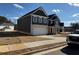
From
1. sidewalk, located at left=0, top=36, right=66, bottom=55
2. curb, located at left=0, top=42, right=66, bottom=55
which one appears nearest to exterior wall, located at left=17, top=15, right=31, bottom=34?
sidewalk, located at left=0, top=36, right=66, bottom=55

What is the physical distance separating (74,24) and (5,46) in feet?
6.37

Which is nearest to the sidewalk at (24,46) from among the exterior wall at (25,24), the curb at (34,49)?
the curb at (34,49)

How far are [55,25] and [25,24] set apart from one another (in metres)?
0.84

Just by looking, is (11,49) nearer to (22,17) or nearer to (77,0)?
(22,17)

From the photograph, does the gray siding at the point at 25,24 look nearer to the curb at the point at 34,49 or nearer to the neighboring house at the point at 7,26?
the neighboring house at the point at 7,26

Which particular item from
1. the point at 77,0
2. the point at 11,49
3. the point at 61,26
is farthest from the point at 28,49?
the point at 77,0

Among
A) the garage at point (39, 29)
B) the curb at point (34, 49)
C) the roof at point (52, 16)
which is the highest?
the roof at point (52, 16)

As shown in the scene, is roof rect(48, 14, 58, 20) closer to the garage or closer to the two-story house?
the two-story house

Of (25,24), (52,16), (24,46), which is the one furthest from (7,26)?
(52,16)

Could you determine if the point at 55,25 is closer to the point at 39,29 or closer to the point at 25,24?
the point at 39,29

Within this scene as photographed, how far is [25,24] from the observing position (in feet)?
24.0

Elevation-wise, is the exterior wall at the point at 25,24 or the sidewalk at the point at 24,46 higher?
the exterior wall at the point at 25,24

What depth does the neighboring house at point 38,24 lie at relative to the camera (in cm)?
719

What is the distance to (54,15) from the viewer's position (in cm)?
710
